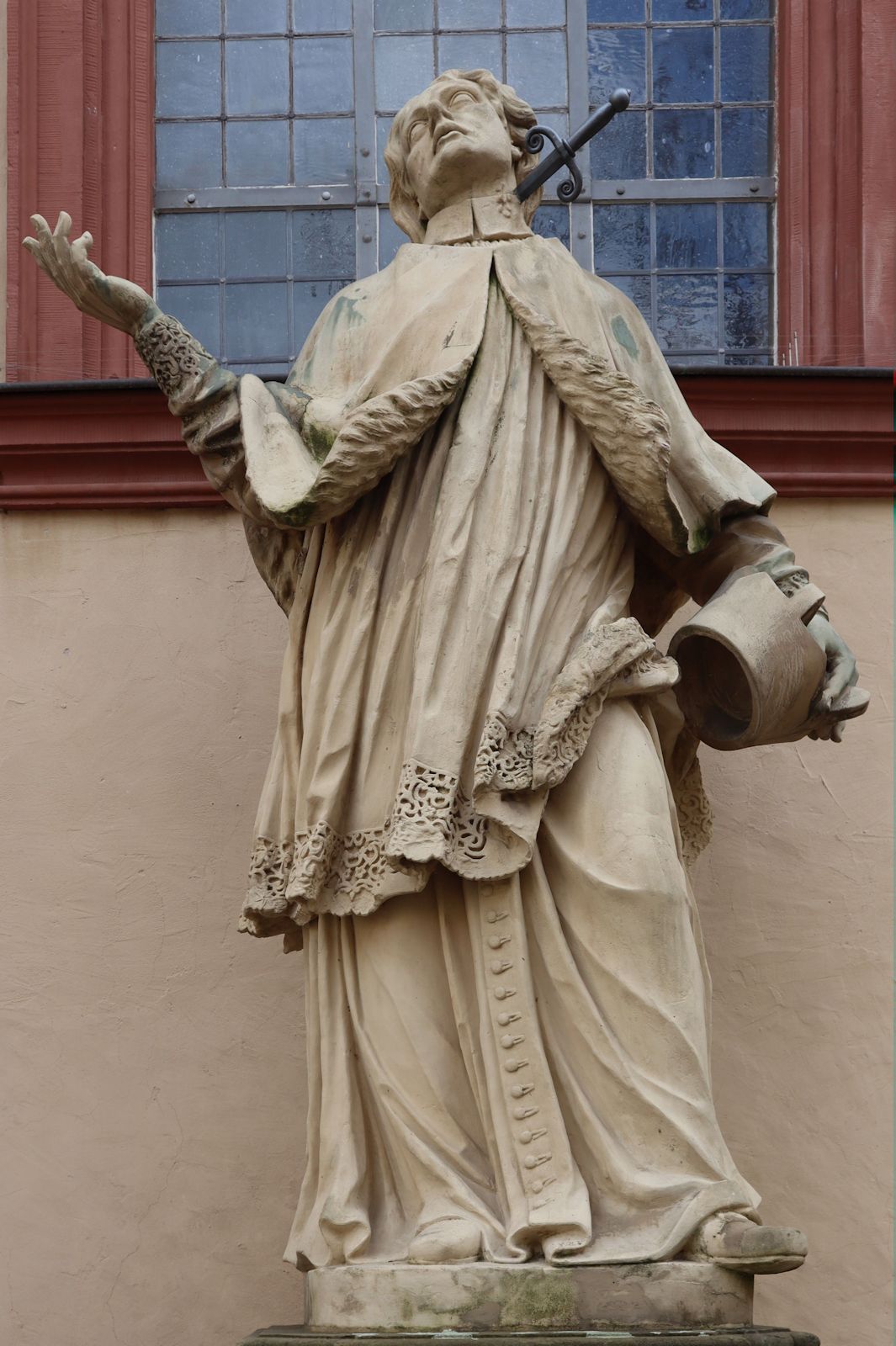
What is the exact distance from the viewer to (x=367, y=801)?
20.3 ft

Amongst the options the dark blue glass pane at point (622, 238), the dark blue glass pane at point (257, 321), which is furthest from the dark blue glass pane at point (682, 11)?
the dark blue glass pane at point (257, 321)

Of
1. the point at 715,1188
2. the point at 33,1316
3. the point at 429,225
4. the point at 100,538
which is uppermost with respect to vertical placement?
the point at 429,225

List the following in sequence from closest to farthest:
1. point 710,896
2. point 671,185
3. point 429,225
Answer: point 429,225
point 710,896
point 671,185

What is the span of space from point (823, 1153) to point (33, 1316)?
5.51 feet

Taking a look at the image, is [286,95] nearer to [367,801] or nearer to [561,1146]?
[367,801]

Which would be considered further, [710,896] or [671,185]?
[671,185]

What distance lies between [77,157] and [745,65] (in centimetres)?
166

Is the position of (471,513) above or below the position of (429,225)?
below

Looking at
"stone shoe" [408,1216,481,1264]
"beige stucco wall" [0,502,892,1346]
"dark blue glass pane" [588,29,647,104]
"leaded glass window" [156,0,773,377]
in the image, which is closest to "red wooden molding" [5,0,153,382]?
"leaded glass window" [156,0,773,377]

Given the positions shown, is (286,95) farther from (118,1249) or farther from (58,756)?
(118,1249)

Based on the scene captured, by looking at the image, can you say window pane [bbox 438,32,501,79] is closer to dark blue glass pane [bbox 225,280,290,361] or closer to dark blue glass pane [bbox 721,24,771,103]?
dark blue glass pane [bbox 721,24,771,103]

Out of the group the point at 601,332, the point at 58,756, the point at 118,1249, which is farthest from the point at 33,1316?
the point at 601,332

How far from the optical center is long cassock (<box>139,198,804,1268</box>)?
5969mm

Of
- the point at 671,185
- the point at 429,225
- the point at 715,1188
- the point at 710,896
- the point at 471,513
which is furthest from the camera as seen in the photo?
the point at 671,185
